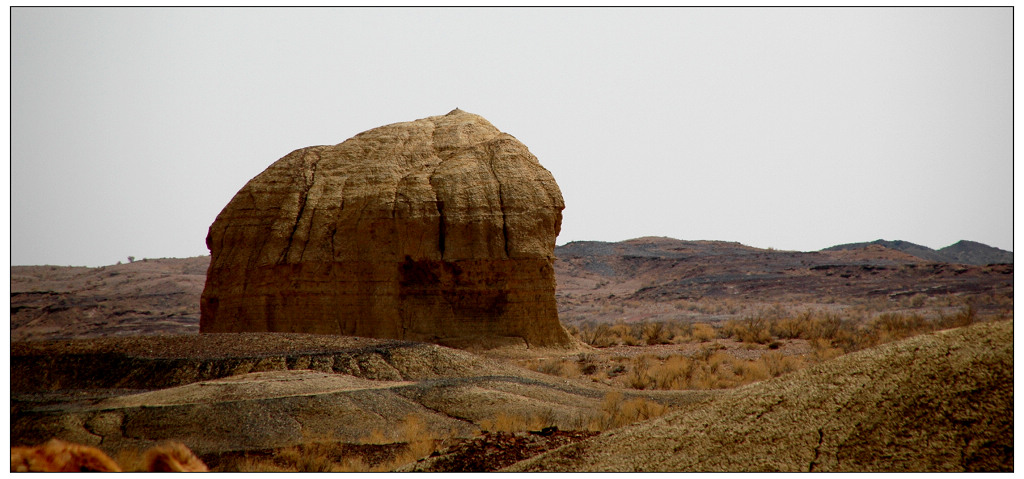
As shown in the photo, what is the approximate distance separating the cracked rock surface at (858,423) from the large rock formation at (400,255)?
42.8 ft

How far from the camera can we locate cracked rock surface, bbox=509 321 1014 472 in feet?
20.0

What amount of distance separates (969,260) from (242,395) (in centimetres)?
9061

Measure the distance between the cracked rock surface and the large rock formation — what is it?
13049 millimetres

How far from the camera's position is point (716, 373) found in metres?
18.8

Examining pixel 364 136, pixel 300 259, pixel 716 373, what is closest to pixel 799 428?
pixel 716 373

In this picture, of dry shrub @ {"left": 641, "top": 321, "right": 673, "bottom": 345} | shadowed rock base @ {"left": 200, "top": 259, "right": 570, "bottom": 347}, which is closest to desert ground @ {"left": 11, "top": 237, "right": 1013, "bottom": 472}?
shadowed rock base @ {"left": 200, "top": 259, "right": 570, "bottom": 347}

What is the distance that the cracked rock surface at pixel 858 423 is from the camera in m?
6.09

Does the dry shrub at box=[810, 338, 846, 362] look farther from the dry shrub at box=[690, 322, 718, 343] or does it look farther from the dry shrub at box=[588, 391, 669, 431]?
the dry shrub at box=[588, 391, 669, 431]

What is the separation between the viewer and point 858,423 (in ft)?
21.5

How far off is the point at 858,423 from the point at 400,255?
1566cm

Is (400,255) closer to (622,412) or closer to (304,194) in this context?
(304,194)

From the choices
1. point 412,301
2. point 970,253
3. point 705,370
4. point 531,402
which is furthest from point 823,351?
point 970,253

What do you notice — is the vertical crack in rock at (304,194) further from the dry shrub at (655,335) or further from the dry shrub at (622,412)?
the dry shrub at (655,335)
